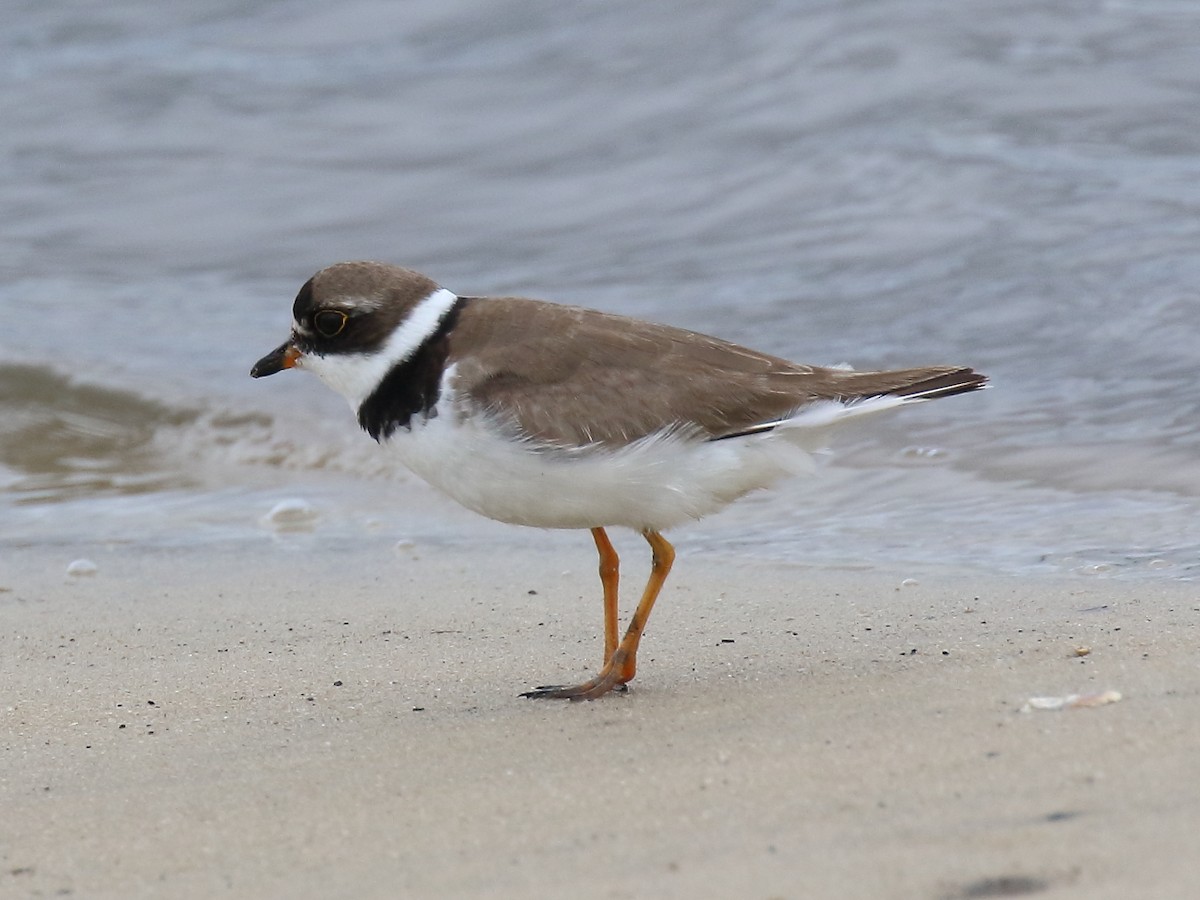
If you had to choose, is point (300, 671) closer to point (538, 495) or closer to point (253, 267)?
point (538, 495)

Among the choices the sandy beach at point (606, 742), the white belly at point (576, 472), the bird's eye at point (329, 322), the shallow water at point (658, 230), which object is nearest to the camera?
the sandy beach at point (606, 742)

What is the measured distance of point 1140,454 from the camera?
23.0ft

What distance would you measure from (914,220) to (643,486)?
7.23 meters

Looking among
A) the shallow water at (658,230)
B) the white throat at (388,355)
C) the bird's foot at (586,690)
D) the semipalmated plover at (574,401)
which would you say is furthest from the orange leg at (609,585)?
the shallow water at (658,230)

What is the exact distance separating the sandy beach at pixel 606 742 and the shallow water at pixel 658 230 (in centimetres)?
101

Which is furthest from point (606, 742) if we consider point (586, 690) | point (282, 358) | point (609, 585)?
point (282, 358)

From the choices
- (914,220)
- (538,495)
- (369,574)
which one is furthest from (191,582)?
(914,220)

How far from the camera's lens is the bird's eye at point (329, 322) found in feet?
15.3

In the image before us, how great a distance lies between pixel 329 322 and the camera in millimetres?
4695

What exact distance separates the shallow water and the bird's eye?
2.49 m

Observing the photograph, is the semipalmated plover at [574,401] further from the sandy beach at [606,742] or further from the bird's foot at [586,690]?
the sandy beach at [606,742]

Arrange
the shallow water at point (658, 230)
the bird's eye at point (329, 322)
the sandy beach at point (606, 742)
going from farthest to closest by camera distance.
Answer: the shallow water at point (658, 230), the bird's eye at point (329, 322), the sandy beach at point (606, 742)

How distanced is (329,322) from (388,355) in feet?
0.82

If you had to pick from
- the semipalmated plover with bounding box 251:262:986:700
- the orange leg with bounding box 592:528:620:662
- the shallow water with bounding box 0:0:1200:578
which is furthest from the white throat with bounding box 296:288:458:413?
the shallow water with bounding box 0:0:1200:578
